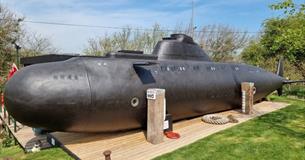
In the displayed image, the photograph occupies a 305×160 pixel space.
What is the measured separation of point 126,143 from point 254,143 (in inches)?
155

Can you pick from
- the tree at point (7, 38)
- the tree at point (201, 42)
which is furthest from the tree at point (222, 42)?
the tree at point (7, 38)

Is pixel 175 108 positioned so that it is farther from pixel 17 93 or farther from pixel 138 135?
pixel 17 93

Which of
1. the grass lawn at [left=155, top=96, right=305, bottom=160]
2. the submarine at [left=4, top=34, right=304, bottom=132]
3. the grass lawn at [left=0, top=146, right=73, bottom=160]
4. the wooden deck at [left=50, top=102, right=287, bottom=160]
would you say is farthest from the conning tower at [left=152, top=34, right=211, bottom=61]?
the grass lawn at [left=0, top=146, right=73, bottom=160]

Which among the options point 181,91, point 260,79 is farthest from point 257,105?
point 181,91

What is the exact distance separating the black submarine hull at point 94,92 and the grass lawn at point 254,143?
180 centimetres

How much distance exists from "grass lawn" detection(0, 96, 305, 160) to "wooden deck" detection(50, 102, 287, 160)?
1.10 ft

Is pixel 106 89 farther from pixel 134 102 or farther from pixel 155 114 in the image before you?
pixel 155 114

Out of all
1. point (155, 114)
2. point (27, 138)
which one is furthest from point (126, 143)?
point (27, 138)

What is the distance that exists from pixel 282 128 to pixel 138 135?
5538 millimetres

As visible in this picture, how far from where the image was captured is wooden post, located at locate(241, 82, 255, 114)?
1242cm

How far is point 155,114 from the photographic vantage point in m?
8.08

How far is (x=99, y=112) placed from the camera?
298 inches

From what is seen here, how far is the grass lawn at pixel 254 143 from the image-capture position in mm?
7312

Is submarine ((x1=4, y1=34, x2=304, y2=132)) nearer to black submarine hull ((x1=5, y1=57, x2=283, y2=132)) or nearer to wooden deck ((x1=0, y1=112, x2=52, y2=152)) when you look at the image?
black submarine hull ((x1=5, y1=57, x2=283, y2=132))
